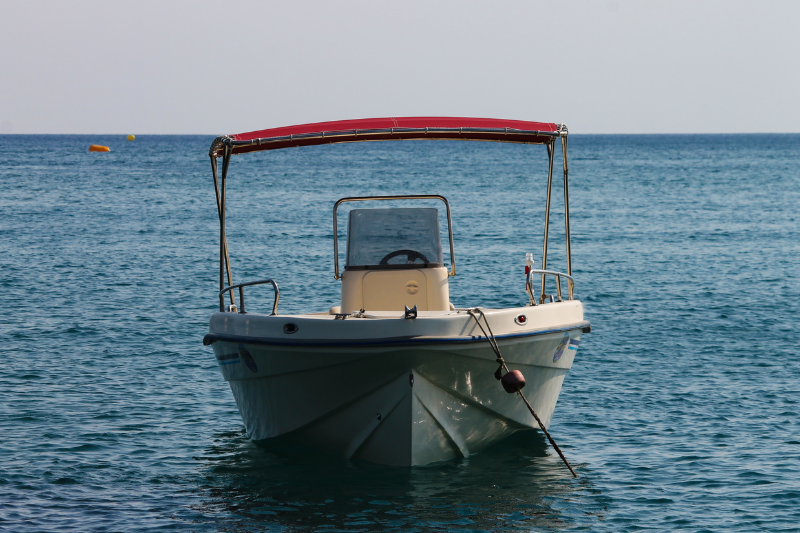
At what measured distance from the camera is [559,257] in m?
31.2

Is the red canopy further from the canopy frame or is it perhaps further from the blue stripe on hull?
the blue stripe on hull

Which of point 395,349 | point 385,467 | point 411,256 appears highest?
point 411,256

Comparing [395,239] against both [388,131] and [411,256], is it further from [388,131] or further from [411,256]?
[388,131]

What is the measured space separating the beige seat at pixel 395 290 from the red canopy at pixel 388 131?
1.47 metres

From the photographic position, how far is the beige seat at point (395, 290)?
417 inches

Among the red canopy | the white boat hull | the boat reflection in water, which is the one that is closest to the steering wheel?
the red canopy

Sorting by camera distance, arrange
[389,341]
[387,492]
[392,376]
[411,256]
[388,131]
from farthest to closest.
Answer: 1. [411,256]
2. [388,131]
3. [387,492]
4. [392,376]
5. [389,341]

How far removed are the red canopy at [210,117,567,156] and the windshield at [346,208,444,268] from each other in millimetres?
849

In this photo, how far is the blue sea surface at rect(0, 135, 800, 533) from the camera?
9.03 meters

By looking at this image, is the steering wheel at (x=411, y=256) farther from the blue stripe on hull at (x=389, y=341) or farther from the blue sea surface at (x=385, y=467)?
the blue sea surface at (x=385, y=467)

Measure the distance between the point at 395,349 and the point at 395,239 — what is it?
2.34m

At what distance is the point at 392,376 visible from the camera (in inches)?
352

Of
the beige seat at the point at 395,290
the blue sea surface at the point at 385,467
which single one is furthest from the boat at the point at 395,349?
the blue sea surface at the point at 385,467

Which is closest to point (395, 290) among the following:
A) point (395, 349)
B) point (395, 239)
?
point (395, 239)
